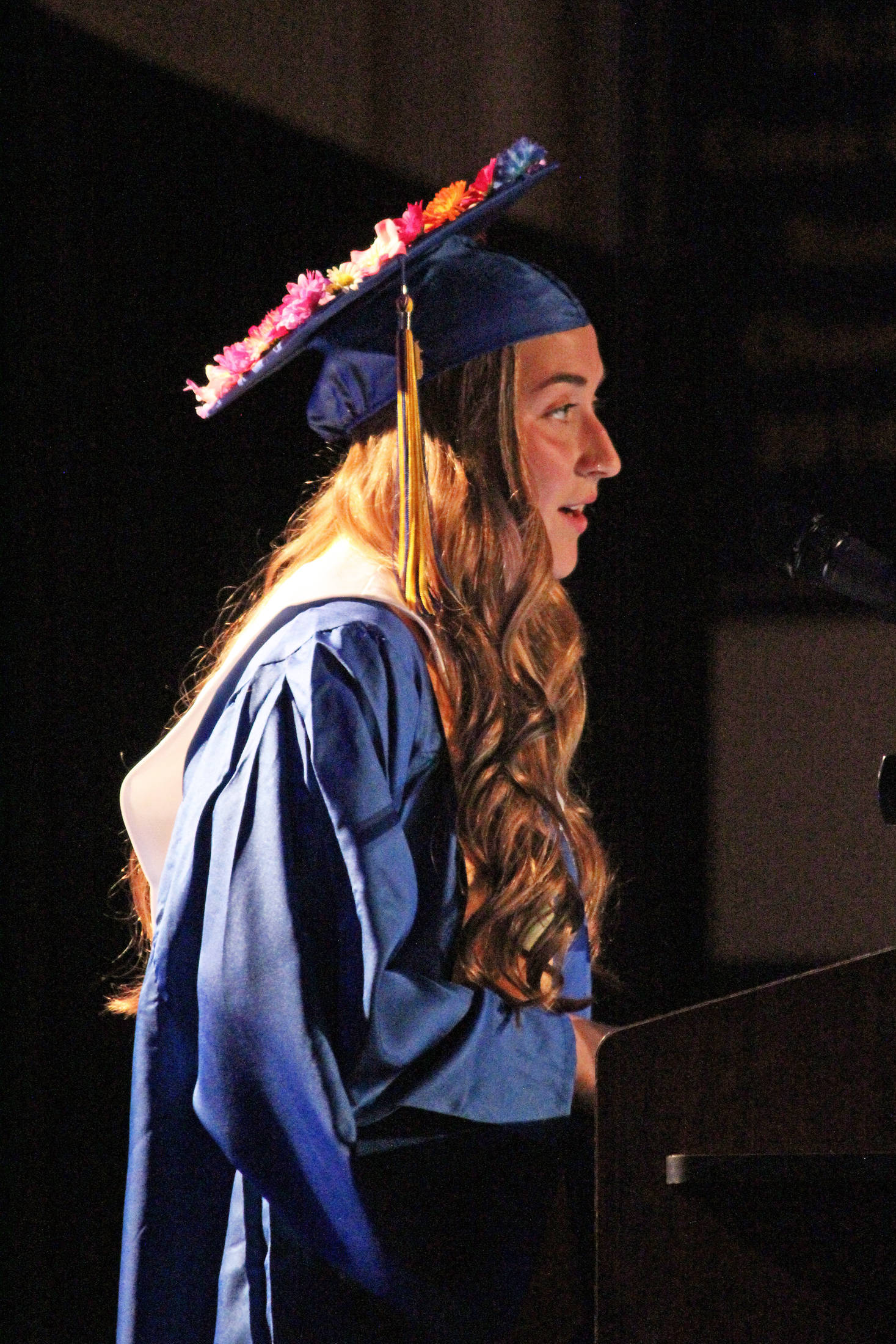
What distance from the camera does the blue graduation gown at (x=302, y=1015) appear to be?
1.11 meters

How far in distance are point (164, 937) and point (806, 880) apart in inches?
48.4

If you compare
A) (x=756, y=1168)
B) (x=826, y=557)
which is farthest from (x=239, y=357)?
(x=756, y=1168)

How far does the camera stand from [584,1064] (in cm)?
116

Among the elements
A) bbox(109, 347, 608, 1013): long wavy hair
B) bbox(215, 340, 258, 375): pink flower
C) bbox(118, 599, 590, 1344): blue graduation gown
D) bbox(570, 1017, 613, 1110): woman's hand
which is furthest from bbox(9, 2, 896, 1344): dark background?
bbox(570, 1017, 613, 1110): woman's hand

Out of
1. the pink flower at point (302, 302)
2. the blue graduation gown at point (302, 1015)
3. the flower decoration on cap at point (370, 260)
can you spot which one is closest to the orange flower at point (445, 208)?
the flower decoration on cap at point (370, 260)

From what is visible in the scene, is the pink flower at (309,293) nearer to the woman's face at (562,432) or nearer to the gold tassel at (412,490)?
the gold tassel at (412,490)

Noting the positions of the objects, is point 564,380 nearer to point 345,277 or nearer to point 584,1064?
point 345,277

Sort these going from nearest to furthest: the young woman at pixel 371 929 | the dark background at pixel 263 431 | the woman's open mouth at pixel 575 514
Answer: the young woman at pixel 371 929 < the woman's open mouth at pixel 575 514 < the dark background at pixel 263 431

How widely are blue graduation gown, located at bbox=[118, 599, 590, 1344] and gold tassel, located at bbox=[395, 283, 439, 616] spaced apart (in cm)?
10

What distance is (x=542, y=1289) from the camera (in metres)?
1.02

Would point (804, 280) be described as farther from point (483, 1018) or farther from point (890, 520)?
point (483, 1018)

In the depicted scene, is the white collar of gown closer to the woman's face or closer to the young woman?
the young woman

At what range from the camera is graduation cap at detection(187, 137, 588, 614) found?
1.42 metres

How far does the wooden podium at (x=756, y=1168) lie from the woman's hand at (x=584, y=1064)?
0.25m
